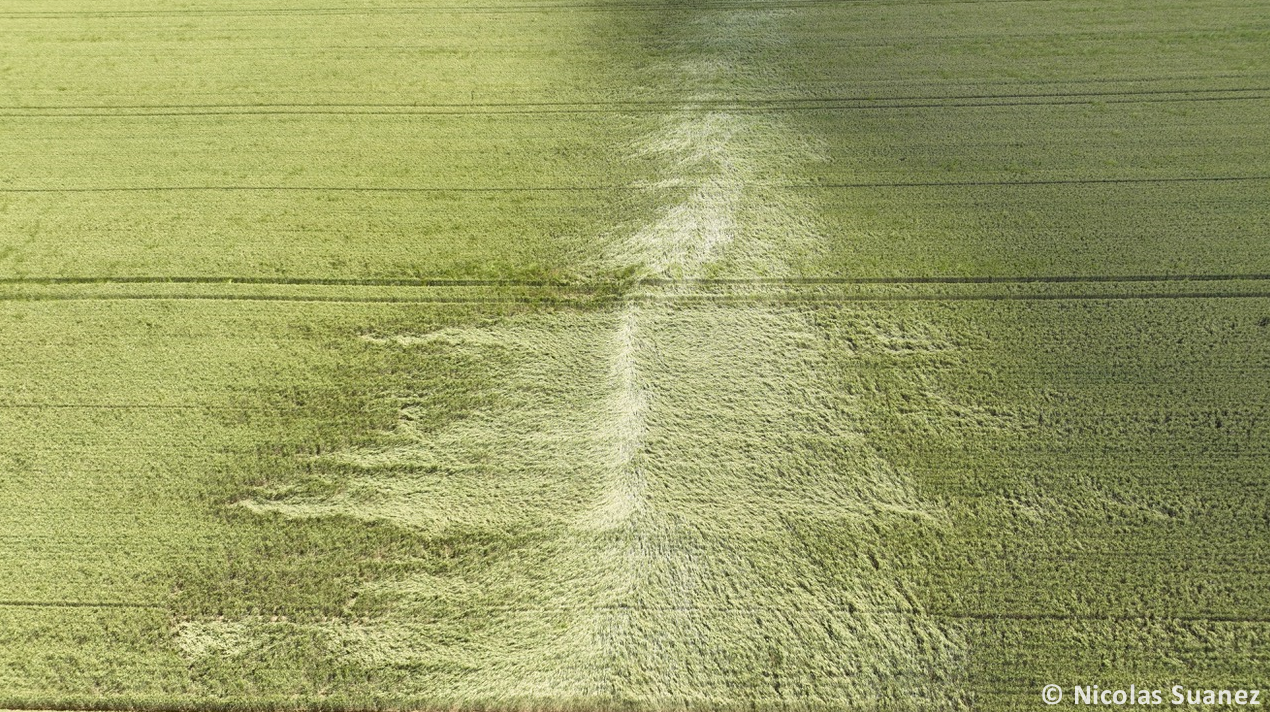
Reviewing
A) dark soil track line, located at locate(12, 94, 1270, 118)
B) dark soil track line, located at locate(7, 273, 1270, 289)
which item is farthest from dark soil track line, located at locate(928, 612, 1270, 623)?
dark soil track line, located at locate(12, 94, 1270, 118)

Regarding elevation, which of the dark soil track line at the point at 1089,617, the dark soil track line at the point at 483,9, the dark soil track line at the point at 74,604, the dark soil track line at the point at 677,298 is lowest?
the dark soil track line at the point at 74,604

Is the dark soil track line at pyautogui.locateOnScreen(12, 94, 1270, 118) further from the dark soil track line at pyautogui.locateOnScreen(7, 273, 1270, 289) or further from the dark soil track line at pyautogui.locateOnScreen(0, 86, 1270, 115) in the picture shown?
the dark soil track line at pyautogui.locateOnScreen(7, 273, 1270, 289)

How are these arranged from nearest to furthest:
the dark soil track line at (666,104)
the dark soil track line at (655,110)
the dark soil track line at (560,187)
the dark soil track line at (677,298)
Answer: the dark soil track line at (677,298)
the dark soil track line at (560,187)
the dark soil track line at (655,110)
the dark soil track line at (666,104)

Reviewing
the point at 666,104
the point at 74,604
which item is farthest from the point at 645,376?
the point at 74,604

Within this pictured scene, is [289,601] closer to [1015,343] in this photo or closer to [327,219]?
[327,219]

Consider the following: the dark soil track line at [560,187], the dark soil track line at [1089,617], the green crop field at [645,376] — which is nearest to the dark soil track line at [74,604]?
the green crop field at [645,376]

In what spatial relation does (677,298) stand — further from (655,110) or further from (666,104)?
(666,104)

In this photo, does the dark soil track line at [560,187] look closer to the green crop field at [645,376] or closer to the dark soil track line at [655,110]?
the green crop field at [645,376]

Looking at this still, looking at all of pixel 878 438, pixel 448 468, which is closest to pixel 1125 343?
pixel 878 438
